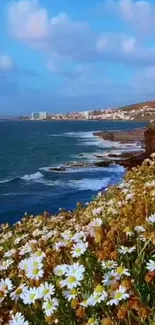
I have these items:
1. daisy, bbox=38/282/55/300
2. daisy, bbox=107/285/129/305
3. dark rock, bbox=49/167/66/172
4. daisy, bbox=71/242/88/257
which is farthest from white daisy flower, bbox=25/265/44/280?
dark rock, bbox=49/167/66/172

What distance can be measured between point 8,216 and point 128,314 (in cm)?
2233

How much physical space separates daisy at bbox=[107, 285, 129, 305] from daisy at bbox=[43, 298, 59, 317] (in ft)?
0.98

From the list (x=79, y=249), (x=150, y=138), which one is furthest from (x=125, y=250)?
(x=150, y=138)

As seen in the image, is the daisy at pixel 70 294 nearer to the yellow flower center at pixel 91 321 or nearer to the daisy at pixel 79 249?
the yellow flower center at pixel 91 321

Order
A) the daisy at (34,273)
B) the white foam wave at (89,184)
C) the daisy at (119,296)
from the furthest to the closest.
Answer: the white foam wave at (89,184)
the daisy at (34,273)
the daisy at (119,296)

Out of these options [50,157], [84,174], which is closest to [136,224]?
[84,174]

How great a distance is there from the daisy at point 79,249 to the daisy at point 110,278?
0.26 metres

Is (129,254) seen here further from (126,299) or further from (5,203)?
(5,203)

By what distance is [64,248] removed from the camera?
287 centimetres

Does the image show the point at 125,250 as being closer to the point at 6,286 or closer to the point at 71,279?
the point at 71,279

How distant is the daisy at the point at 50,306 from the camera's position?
7.45 feet

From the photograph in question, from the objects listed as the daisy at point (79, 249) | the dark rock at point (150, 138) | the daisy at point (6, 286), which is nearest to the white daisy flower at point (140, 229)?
the daisy at point (79, 249)

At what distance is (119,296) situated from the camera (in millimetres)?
2176

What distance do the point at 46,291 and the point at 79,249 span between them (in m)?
0.34
